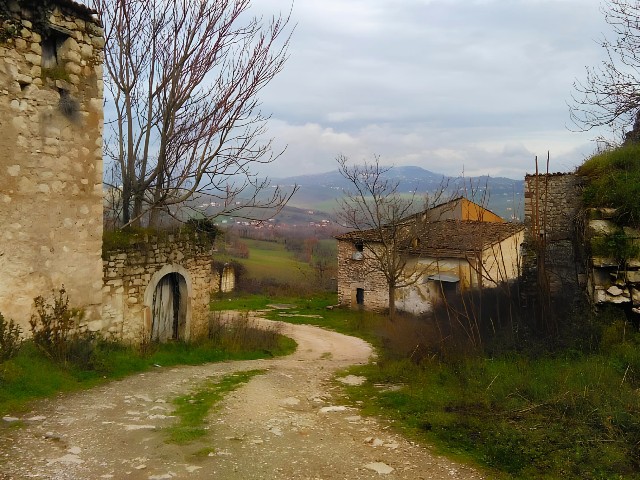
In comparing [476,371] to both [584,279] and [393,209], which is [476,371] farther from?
[393,209]

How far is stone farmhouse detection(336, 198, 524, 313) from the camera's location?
2270 cm

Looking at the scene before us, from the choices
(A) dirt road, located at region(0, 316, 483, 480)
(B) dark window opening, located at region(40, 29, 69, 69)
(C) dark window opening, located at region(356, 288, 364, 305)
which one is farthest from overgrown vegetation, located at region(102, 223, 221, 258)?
(C) dark window opening, located at region(356, 288, 364, 305)

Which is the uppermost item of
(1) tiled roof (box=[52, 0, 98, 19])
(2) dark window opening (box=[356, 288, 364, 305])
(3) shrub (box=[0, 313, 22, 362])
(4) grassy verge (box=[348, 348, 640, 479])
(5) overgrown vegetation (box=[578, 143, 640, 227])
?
(1) tiled roof (box=[52, 0, 98, 19])

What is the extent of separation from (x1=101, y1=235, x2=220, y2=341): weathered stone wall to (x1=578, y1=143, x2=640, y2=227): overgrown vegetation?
8339 millimetres

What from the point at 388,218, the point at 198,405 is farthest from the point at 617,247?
the point at 388,218

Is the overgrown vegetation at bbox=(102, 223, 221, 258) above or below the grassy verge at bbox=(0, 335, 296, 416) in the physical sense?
above

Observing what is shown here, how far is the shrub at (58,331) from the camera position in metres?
8.34

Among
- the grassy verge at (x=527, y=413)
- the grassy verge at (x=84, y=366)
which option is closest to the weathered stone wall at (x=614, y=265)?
the grassy verge at (x=527, y=413)

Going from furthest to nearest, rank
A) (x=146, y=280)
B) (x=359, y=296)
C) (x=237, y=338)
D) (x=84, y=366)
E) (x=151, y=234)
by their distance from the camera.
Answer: (x=359, y=296) → (x=237, y=338) → (x=151, y=234) → (x=146, y=280) → (x=84, y=366)

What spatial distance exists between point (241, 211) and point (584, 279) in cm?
804

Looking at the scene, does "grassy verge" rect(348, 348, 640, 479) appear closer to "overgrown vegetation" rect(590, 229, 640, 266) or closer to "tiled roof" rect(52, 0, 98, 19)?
"overgrown vegetation" rect(590, 229, 640, 266)

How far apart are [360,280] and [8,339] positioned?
19.6 m

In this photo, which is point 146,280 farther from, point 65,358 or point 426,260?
point 426,260

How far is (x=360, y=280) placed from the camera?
26.3 metres
